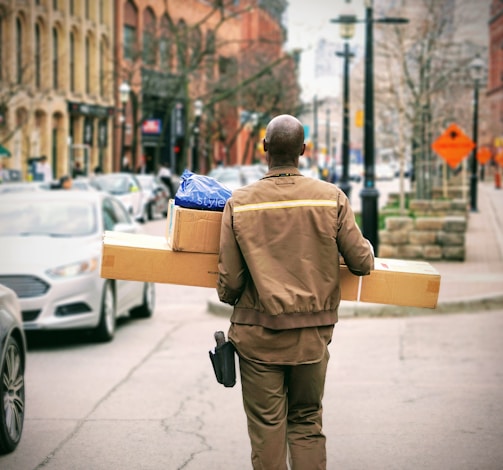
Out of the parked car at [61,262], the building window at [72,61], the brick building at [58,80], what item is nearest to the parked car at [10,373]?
the parked car at [61,262]

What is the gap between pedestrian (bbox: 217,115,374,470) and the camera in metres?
4.52

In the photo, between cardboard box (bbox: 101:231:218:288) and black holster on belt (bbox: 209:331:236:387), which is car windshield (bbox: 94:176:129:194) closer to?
cardboard box (bbox: 101:231:218:288)

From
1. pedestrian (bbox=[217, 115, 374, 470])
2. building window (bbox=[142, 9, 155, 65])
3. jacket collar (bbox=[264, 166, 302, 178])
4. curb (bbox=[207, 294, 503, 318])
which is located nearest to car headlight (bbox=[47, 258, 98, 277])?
curb (bbox=[207, 294, 503, 318])

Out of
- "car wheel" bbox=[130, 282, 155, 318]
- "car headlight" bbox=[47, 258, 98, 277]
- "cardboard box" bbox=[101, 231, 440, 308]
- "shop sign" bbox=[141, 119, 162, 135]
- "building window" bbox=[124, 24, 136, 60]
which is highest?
"building window" bbox=[124, 24, 136, 60]

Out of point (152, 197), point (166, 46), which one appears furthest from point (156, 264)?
point (166, 46)

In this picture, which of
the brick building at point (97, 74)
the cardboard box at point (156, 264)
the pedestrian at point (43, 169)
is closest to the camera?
the cardboard box at point (156, 264)

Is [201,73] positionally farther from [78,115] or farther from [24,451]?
[24,451]

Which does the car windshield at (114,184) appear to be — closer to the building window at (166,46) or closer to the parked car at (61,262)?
the parked car at (61,262)

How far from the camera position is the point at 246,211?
4527 millimetres

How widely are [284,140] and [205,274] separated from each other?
31.7 inches

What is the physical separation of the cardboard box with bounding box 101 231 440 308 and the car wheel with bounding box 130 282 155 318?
791 cm

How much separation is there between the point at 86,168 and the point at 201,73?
12.2 metres

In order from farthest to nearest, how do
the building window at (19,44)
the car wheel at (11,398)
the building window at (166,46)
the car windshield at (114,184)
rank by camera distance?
1. the building window at (166,46)
2. the building window at (19,44)
3. the car windshield at (114,184)
4. the car wheel at (11,398)

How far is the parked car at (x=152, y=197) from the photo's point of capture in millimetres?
34812
